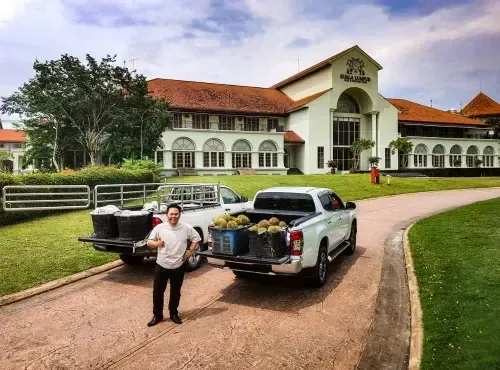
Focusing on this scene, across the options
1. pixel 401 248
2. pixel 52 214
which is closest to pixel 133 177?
pixel 52 214

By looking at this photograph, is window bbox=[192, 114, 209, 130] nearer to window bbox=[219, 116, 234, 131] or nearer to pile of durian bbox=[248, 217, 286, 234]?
window bbox=[219, 116, 234, 131]

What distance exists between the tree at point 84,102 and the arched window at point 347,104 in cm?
2675

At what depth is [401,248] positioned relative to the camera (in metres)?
10.5

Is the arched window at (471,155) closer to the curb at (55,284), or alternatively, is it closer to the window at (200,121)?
the window at (200,121)

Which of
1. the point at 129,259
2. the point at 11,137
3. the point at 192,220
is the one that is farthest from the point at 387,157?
the point at 11,137

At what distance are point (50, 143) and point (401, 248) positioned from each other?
35.6m

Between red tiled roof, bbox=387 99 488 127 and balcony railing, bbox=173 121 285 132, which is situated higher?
red tiled roof, bbox=387 99 488 127

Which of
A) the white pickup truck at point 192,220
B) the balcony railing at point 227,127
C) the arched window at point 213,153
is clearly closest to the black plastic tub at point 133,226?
the white pickup truck at point 192,220

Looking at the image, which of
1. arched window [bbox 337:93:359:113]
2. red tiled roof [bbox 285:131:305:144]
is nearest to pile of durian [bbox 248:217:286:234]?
red tiled roof [bbox 285:131:305:144]

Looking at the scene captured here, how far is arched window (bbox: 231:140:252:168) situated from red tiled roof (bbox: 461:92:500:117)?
5022cm

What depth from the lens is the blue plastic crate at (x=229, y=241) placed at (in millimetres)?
6402

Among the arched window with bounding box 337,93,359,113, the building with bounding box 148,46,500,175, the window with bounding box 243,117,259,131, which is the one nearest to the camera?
the building with bounding box 148,46,500,175

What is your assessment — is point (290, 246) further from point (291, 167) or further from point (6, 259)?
point (291, 167)

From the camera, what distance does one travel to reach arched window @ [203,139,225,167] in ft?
141
